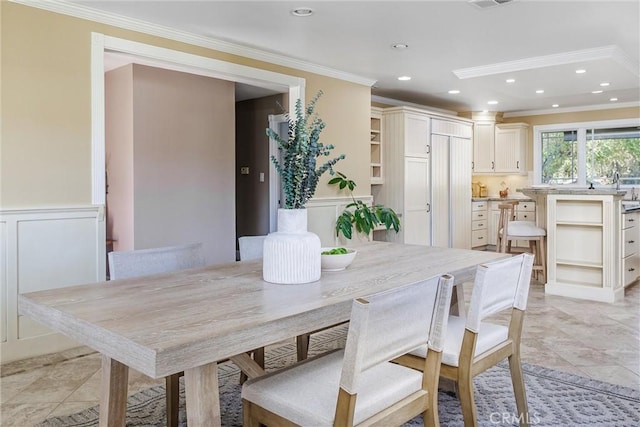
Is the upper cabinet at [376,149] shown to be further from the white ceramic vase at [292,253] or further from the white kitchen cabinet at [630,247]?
the white ceramic vase at [292,253]

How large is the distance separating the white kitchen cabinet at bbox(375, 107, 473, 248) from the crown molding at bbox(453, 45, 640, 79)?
1.10 metres

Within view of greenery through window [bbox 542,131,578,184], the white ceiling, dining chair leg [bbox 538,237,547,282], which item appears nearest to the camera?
the white ceiling

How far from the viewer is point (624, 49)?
441cm

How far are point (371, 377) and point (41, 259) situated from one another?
2624 millimetres

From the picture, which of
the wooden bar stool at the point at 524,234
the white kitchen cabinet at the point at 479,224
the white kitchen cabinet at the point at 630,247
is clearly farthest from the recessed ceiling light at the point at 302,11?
the white kitchen cabinet at the point at 479,224

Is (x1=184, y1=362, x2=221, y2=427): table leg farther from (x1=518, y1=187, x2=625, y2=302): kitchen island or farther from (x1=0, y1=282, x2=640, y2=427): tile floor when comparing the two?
(x1=518, y1=187, x2=625, y2=302): kitchen island

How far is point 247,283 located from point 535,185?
289 inches

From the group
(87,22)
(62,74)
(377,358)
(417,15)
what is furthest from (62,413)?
(417,15)

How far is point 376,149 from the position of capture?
634 cm

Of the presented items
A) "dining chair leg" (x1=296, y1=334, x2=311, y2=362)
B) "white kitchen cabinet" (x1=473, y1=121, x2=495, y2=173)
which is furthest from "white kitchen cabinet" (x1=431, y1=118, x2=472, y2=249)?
"dining chair leg" (x1=296, y1=334, x2=311, y2=362)

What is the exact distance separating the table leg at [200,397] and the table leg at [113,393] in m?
0.51

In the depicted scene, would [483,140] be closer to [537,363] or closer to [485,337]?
[537,363]

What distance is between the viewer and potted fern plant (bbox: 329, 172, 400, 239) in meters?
5.34

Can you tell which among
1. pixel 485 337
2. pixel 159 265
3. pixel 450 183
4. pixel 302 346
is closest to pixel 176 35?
pixel 159 265
